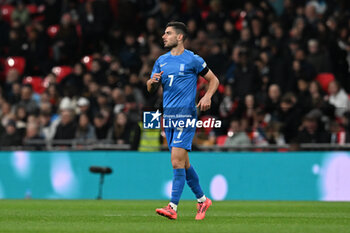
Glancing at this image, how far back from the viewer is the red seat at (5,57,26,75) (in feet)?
73.6

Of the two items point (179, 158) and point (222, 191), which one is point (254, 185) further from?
point (179, 158)

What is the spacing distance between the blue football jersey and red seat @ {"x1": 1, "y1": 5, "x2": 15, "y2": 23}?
16067mm

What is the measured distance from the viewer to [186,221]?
9039mm

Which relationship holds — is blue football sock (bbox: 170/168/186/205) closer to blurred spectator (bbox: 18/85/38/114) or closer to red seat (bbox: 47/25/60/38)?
blurred spectator (bbox: 18/85/38/114)

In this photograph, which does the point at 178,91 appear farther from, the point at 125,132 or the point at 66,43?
the point at 66,43

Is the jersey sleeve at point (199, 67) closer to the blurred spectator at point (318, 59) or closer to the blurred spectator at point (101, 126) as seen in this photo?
the blurred spectator at point (101, 126)

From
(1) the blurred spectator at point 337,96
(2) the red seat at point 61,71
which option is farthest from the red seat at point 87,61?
(1) the blurred spectator at point 337,96

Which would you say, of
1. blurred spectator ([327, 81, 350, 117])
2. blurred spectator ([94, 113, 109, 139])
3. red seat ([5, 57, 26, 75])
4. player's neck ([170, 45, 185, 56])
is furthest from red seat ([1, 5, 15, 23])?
player's neck ([170, 45, 185, 56])

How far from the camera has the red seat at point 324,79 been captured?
55.8 ft

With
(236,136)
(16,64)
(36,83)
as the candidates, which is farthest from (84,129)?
(16,64)

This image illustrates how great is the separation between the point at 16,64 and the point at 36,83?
1361 mm

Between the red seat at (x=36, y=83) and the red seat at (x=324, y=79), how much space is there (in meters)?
7.96

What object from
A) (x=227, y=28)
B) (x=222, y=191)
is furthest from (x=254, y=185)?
(x=227, y=28)

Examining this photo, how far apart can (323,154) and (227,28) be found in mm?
5541
